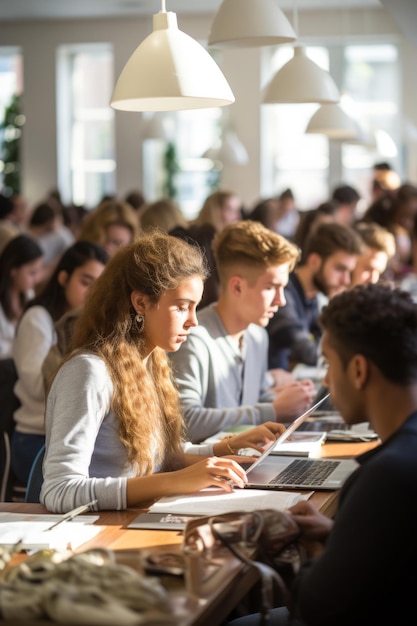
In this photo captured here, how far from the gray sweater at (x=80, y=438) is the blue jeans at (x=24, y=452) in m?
1.20

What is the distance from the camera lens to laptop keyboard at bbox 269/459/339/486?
2516 mm

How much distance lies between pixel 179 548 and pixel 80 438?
423 millimetres

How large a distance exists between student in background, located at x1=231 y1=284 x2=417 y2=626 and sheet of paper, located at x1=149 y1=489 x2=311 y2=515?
1.31ft

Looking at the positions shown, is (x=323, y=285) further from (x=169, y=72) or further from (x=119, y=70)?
(x=119, y=70)

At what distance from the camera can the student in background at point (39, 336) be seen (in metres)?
3.63

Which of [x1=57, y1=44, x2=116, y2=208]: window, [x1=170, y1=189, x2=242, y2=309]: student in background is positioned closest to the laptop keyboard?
[x1=170, y1=189, x2=242, y2=309]: student in background

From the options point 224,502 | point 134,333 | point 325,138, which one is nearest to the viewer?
point 224,502

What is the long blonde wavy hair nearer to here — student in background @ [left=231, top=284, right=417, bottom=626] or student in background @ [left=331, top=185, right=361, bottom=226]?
student in background @ [left=231, top=284, right=417, bottom=626]

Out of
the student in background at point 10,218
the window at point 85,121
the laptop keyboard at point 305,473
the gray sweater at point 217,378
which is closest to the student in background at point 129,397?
the laptop keyboard at point 305,473

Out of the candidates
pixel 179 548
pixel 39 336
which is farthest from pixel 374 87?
pixel 179 548

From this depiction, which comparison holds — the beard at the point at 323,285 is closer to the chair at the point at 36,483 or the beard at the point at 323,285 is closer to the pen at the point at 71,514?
the chair at the point at 36,483

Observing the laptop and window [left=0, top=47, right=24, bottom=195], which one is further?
window [left=0, top=47, right=24, bottom=195]

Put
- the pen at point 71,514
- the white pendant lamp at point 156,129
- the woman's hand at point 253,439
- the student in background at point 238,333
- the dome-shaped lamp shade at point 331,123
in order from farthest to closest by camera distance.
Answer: the white pendant lamp at point 156,129 < the dome-shaped lamp shade at point 331,123 < the student in background at point 238,333 < the woman's hand at point 253,439 < the pen at point 71,514

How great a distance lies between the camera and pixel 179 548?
1.97 m
